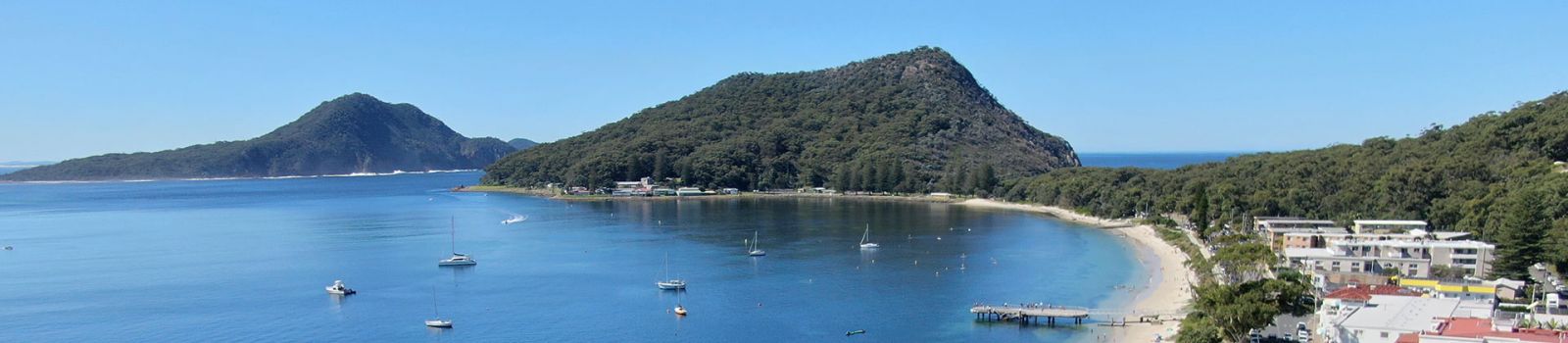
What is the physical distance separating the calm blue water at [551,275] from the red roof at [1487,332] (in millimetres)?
12837

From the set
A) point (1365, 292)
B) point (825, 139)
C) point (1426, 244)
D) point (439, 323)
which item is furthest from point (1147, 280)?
point (825, 139)

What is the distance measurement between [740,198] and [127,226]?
184 feet

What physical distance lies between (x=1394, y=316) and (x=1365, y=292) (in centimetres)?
467

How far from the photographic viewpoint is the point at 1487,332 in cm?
2423

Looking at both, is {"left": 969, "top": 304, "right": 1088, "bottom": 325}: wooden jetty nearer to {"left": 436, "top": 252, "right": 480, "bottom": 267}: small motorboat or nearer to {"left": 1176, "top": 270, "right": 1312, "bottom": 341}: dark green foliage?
{"left": 1176, "top": 270, "right": 1312, "bottom": 341}: dark green foliage

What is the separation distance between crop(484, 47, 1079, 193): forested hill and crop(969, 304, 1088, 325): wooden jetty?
70188 mm

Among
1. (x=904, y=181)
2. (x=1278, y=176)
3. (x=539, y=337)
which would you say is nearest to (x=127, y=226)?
(x=539, y=337)

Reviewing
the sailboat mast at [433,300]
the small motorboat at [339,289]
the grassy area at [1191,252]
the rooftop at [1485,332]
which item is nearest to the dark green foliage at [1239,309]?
the rooftop at [1485,332]

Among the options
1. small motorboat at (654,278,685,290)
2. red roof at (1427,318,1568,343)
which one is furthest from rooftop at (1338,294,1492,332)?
small motorboat at (654,278,685,290)

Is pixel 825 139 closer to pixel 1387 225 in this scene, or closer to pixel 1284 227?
pixel 1284 227

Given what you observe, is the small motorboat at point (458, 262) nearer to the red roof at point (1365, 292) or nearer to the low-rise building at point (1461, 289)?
the red roof at point (1365, 292)

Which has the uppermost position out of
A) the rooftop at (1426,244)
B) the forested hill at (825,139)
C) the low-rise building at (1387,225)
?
the forested hill at (825,139)

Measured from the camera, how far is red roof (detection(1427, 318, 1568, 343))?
77.9 ft

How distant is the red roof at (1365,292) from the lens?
105ft
